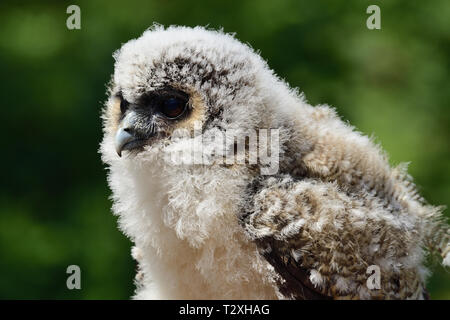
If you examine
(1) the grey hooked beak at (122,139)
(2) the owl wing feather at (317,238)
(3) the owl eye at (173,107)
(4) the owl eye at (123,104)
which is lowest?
(2) the owl wing feather at (317,238)

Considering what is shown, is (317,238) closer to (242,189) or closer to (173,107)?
(242,189)

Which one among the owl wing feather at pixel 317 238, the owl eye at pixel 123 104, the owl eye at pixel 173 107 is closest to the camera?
the owl wing feather at pixel 317 238

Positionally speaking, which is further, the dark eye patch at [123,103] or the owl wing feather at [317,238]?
the dark eye patch at [123,103]

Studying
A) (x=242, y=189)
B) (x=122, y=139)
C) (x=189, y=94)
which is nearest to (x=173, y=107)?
(x=189, y=94)

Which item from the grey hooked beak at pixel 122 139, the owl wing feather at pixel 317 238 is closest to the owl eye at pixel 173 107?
the grey hooked beak at pixel 122 139

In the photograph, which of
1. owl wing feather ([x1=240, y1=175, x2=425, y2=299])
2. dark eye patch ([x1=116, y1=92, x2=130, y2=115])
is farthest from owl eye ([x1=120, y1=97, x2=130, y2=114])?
owl wing feather ([x1=240, y1=175, x2=425, y2=299])

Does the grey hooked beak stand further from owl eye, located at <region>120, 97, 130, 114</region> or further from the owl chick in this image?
owl eye, located at <region>120, 97, 130, 114</region>

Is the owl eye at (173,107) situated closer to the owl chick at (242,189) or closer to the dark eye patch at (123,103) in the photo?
the owl chick at (242,189)

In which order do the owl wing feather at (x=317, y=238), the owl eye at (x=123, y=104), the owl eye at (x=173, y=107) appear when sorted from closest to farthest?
1. the owl wing feather at (x=317, y=238)
2. the owl eye at (x=173, y=107)
3. the owl eye at (x=123, y=104)

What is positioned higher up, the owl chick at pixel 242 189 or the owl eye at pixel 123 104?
the owl eye at pixel 123 104
